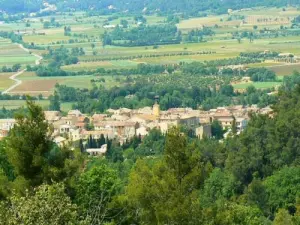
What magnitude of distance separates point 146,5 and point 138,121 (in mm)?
101958

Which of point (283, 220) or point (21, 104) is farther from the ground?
point (283, 220)

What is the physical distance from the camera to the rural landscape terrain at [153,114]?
18109 millimetres

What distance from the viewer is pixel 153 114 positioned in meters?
55.6

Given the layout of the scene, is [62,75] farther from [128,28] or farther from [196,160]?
[196,160]

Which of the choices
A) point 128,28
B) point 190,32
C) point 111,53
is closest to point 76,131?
point 111,53

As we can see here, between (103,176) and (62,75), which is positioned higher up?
(103,176)

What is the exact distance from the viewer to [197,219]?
1712 centimetres

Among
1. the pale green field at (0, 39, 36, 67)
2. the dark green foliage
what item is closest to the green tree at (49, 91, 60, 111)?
the pale green field at (0, 39, 36, 67)

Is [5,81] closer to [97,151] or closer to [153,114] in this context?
[153,114]

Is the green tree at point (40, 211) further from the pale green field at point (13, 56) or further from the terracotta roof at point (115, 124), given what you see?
the pale green field at point (13, 56)

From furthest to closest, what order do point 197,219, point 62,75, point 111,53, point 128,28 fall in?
1. point 128,28
2. point 111,53
3. point 62,75
4. point 197,219

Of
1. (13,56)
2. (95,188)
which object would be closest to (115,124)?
(95,188)

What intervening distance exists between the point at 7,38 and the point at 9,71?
3134 cm

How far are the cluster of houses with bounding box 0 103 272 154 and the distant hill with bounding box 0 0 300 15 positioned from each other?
265 ft
